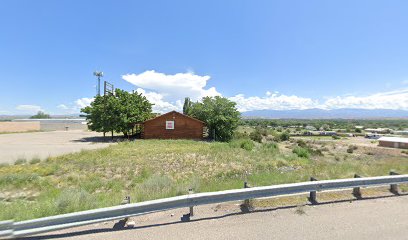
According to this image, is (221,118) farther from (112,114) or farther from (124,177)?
(124,177)

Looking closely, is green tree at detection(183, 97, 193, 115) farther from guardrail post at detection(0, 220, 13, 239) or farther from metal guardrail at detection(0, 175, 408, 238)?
guardrail post at detection(0, 220, 13, 239)

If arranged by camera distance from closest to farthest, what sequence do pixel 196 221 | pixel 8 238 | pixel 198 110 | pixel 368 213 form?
pixel 8 238 < pixel 196 221 < pixel 368 213 < pixel 198 110

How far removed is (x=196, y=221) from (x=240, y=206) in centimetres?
124

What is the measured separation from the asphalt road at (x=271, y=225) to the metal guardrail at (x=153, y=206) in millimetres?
217

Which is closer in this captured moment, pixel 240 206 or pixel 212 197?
pixel 212 197

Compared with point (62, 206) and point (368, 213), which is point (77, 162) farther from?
point (368, 213)

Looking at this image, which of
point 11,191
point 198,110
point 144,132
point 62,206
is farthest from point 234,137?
point 62,206

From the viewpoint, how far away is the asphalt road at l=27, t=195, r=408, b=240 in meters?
4.07

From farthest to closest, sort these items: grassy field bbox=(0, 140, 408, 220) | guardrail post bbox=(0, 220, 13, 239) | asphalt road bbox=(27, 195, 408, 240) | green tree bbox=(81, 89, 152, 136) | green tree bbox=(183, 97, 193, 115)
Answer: green tree bbox=(183, 97, 193, 115) < green tree bbox=(81, 89, 152, 136) < grassy field bbox=(0, 140, 408, 220) < asphalt road bbox=(27, 195, 408, 240) < guardrail post bbox=(0, 220, 13, 239)

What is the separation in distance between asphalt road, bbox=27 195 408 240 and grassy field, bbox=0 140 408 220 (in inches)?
48.9

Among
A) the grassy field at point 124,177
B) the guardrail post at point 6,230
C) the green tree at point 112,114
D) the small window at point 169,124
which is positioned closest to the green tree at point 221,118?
the small window at point 169,124

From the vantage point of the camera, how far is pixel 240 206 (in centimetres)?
541

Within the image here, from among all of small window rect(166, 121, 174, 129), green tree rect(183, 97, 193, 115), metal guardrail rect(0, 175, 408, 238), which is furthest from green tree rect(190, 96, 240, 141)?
metal guardrail rect(0, 175, 408, 238)

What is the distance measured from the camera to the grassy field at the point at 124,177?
19.7 feet
